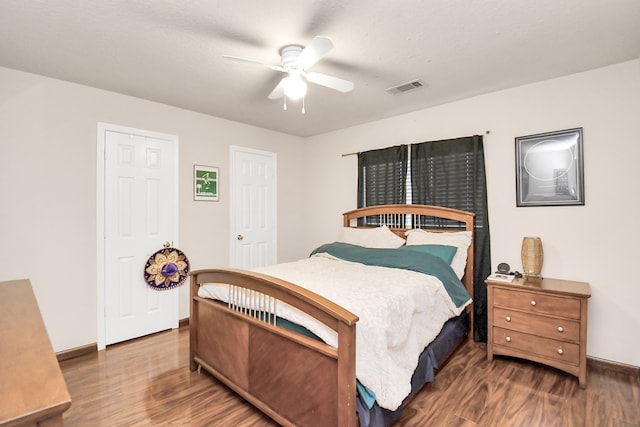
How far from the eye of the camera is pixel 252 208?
430 centimetres

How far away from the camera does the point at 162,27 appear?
1988 mm

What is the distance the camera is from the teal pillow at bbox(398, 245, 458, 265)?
293 cm

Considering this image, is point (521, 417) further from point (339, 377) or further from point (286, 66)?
point (286, 66)

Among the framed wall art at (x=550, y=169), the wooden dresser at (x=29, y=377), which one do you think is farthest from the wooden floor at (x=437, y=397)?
the framed wall art at (x=550, y=169)

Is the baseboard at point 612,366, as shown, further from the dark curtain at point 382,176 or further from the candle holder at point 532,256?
the dark curtain at point 382,176

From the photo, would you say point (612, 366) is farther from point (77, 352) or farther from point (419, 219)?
point (77, 352)

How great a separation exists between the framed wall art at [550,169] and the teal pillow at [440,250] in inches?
31.2

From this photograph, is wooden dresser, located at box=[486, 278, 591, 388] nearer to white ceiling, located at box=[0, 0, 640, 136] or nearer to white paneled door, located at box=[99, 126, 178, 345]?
white ceiling, located at box=[0, 0, 640, 136]

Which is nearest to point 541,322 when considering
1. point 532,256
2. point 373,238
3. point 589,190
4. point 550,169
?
point 532,256

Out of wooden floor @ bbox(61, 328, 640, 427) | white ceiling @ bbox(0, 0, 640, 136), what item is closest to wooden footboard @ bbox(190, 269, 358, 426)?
wooden floor @ bbox(61, 328, 640, 427)

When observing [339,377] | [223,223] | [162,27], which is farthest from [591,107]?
[223,223]

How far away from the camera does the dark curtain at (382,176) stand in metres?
3.76

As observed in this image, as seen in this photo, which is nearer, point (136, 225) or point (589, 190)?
point (589, 190)

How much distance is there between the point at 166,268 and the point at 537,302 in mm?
3606
